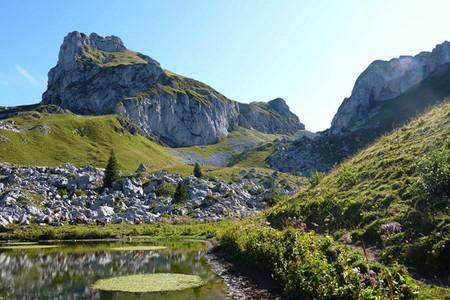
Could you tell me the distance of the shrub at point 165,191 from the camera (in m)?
150

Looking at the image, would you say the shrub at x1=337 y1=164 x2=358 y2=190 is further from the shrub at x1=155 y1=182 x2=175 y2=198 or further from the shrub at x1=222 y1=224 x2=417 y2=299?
the shrub at x1=155 y1=182 x2=175 y2=198

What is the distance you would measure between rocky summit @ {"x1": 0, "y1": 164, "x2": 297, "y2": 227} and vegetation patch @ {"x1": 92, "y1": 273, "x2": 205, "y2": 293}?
2344 inches

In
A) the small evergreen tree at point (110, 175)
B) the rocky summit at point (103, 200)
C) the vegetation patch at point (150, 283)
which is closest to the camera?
the vegetation patch at point (150, 283)

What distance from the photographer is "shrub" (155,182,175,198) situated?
494 feet

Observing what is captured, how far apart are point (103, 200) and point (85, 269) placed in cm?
7816

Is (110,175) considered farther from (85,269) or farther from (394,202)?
(394,202)

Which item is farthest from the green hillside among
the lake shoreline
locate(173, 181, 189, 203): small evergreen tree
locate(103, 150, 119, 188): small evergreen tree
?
locate(103, 150, 119, 188): small evergreen tree

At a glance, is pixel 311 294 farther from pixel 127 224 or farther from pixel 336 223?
pixel 127 224

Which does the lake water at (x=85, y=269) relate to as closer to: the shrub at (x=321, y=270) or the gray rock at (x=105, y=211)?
the shrub at (x=321, y=270)

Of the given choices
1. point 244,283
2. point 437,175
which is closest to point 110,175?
point 244,283

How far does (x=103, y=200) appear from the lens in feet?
399

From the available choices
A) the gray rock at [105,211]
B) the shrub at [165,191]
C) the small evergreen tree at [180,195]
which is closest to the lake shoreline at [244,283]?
the gray rock at [105,211]

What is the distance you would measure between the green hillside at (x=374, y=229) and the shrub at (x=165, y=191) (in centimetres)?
10381

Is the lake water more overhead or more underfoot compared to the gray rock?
more underfoot
